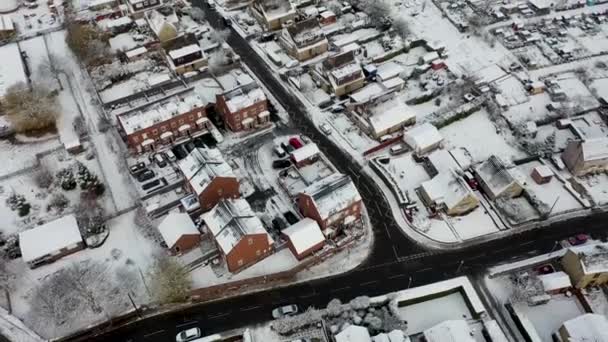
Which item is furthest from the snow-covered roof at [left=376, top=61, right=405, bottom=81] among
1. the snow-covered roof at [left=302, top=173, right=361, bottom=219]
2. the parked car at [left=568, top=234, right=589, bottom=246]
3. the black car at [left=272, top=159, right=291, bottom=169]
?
the parked car at [left=568, top=234, right=589, bottom=246]

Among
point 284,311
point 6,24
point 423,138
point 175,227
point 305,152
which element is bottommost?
point 284,311

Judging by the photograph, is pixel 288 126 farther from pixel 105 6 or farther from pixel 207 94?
pixel 105 6

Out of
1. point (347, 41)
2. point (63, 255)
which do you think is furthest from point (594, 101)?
point (63, 255)

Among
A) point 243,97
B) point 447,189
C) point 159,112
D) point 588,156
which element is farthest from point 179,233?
point 588,156

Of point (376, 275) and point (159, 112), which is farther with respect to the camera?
point (159, 112)

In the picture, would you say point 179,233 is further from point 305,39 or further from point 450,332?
point 305,39

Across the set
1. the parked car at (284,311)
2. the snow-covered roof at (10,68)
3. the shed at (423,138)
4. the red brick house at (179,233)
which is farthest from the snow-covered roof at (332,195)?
the snow-covered roof at (10,68)

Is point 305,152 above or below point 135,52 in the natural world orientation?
below
